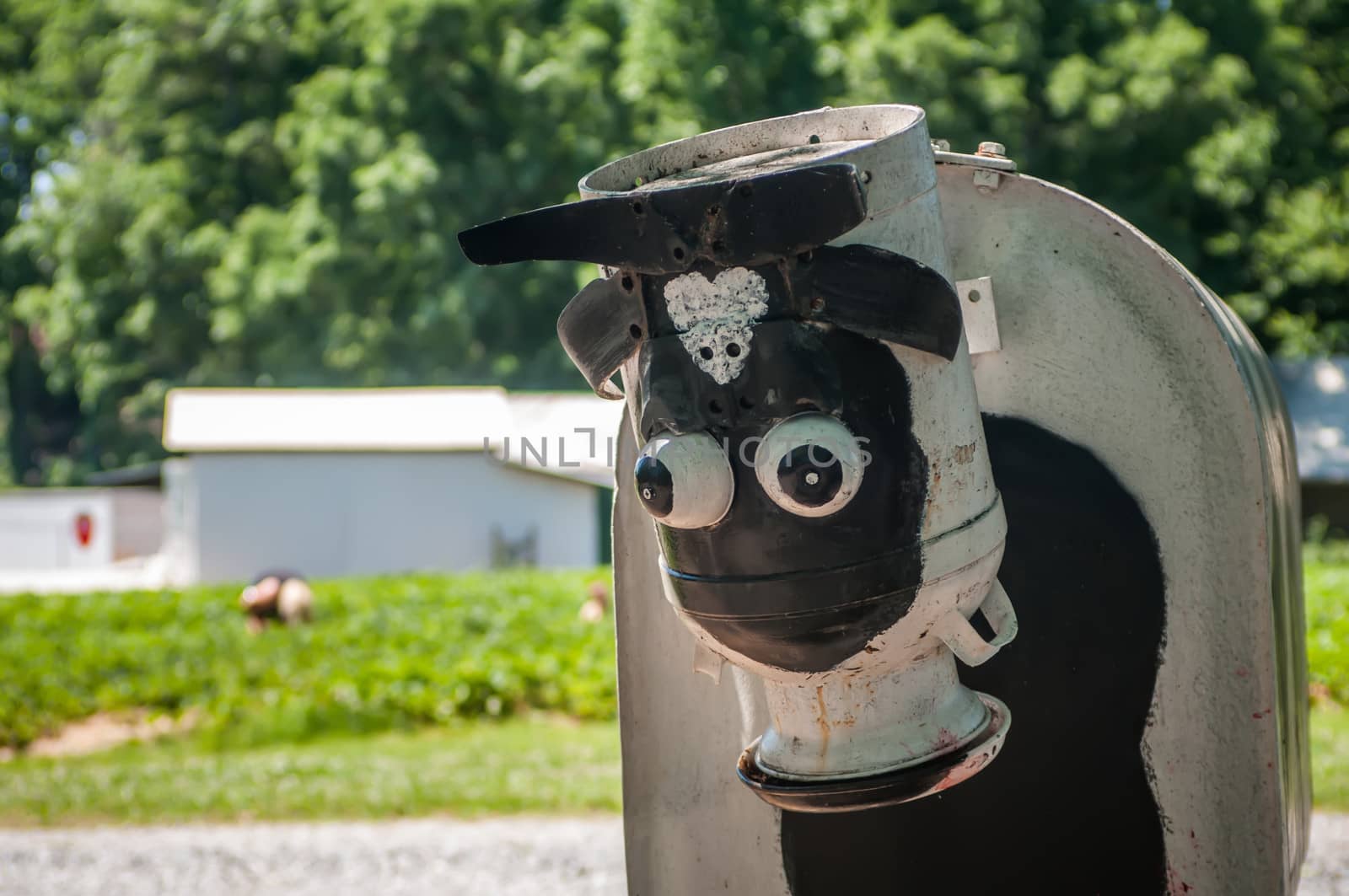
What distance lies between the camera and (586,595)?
33.9 feet

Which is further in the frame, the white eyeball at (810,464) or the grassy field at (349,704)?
the grassy field at (349,704)

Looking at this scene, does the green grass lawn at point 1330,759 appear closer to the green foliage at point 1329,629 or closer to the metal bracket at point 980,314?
the green foliage at point 1329,629

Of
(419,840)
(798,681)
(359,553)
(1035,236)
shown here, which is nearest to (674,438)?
(798,681)

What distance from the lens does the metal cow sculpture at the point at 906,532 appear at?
1749 millimetres

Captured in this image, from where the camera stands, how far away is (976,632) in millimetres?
1905

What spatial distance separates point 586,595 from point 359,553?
6.52m

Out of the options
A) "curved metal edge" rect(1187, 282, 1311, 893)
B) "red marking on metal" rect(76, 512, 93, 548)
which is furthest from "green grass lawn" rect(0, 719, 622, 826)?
"red marking on metal" rect(76, 512, 93, 548)

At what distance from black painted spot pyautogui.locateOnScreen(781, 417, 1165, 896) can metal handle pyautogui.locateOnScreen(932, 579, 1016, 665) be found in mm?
222

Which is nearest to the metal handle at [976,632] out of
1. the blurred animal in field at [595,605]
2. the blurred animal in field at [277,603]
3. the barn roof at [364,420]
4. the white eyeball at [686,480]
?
the white eyeball at [686,480]

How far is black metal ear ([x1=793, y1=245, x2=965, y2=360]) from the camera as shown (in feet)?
5.70

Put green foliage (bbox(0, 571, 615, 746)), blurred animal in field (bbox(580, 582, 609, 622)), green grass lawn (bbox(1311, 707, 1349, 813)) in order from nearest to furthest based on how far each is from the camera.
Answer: green grass lawn (bbox(1311, 707, 1349, 813)) < green foliage (bbox(0, 571, 615, 746)) < blurred animal in field (bbox(580, 582, 609, 622))

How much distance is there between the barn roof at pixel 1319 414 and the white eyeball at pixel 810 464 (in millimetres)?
15296

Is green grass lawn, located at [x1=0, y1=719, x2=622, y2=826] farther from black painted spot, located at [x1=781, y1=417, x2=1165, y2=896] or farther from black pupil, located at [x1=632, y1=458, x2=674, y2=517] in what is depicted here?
black pupil, located at [x1=632, y1=458, x2=674, y2=517]

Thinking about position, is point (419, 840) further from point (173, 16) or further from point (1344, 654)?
point (173, 16)
